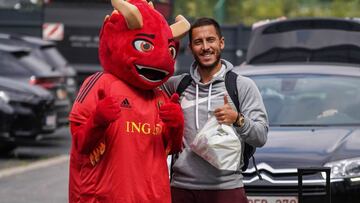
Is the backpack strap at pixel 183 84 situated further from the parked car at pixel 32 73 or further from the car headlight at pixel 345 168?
the parked car at pixel 32 73

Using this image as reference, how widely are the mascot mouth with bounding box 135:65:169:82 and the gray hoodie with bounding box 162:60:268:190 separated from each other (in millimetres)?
288

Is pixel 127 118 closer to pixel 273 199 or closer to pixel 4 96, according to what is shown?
pixel 273 199

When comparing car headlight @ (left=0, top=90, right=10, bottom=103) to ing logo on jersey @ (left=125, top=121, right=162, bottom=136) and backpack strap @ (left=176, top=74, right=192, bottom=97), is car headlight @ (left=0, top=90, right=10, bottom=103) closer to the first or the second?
backpack strap @ (left=176, top=74, right=192, bottom=97)

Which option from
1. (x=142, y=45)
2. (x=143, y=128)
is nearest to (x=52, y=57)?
(x=142, y=45)

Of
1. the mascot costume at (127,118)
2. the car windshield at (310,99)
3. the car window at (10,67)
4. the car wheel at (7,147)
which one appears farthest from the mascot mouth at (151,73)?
the car window at (10,67)

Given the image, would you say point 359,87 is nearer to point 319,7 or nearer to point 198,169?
point 198,169

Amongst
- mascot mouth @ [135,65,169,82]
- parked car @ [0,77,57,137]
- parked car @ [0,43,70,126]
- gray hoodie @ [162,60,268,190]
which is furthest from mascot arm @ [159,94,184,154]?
parked car @ [0,43,70,126]

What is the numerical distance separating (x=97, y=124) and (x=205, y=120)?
770mm

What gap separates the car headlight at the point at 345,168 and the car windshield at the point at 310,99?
1.04 meters

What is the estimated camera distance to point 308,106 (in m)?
8.46

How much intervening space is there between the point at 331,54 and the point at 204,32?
16.0 ft

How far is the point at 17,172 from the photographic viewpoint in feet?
42.2

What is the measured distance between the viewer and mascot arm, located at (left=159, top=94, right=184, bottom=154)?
5.06m

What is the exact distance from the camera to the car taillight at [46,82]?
51.2 feet
